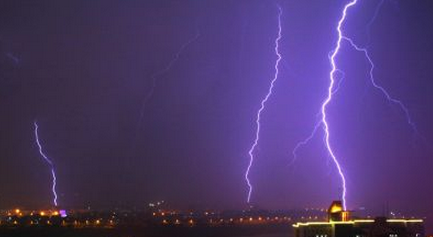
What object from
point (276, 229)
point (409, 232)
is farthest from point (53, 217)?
point (409, 232)

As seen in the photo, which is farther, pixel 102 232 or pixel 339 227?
pixel 102 232

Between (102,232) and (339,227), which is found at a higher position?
(102,232)

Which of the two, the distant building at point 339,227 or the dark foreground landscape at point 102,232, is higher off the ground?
the dark foreground landscape at point 102,232

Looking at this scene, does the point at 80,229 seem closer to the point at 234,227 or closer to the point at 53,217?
the point at 53,217

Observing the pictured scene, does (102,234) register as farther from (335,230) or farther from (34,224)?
(335,230)

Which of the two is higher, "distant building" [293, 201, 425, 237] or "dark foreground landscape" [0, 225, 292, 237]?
"dark foreground landscape" [0, 225, 292, 237]

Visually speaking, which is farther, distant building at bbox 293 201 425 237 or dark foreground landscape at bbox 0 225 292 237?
dark foreground landscape at bbox 0 225 292 237

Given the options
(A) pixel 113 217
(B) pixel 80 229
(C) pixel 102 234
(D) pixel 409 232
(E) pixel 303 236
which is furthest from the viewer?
(A) pixel 113 217

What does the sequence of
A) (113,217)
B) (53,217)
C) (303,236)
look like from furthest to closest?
(113,217) → (53,217) → (303,236)

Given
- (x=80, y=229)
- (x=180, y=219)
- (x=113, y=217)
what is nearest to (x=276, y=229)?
(x=180, y=219)

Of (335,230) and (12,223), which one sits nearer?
(335,230)

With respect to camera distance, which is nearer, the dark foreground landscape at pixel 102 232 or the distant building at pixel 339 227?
the distant building at pixel 339 227
